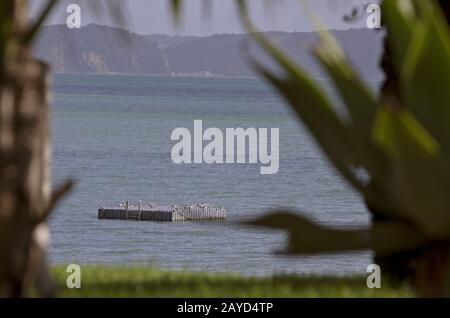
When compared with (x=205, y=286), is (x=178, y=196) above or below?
above

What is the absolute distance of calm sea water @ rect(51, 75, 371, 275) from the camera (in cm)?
6562

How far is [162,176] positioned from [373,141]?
113m

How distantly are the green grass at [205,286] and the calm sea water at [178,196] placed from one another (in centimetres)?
1990

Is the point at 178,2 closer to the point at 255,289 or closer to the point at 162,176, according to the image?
the point at 255,289

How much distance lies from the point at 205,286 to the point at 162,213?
7539 centimetres

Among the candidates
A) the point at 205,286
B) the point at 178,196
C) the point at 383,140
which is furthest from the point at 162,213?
the point at 383,140

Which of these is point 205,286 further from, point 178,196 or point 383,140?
point 178,196

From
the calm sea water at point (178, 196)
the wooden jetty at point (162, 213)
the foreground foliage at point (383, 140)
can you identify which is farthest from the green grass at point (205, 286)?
the wooden jetty at point (162, 213)

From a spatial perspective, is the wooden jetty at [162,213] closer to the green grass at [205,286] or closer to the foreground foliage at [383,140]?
the green grass at [205,286]

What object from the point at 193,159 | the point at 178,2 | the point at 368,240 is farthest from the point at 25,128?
the point at 193,159

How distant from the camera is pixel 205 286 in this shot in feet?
31.5

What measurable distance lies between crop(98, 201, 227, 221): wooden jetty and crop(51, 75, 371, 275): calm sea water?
83 cm

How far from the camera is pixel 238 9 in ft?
19.3

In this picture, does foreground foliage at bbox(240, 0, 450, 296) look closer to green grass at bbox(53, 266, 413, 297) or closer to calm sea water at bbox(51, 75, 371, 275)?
green grass at bbox(53, 266, 413, 297)
